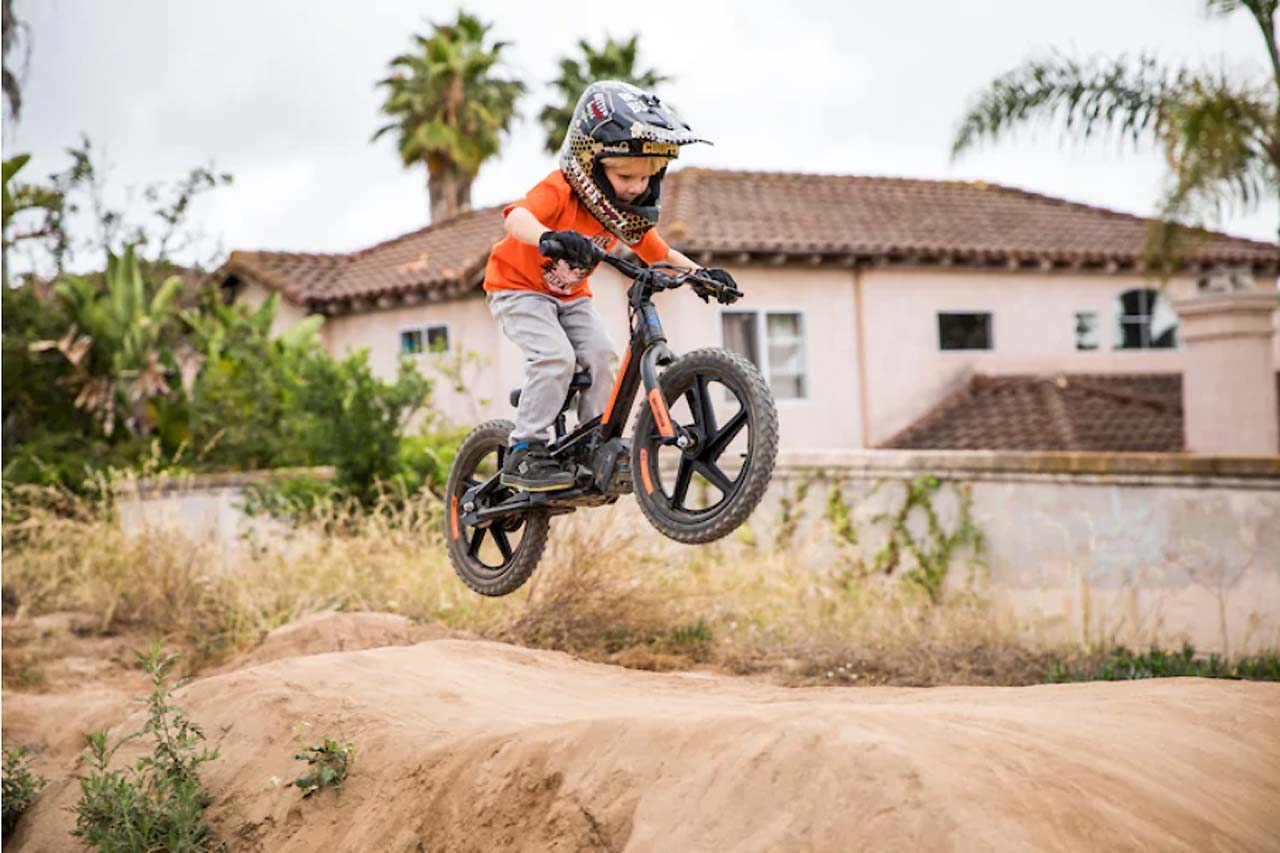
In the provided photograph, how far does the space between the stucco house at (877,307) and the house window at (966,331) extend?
0.03 m

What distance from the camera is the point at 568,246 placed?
5488mm

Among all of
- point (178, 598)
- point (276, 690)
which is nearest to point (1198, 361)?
point (178, 598)

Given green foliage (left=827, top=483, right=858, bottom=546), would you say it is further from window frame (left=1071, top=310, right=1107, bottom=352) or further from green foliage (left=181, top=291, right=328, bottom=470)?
window frame (left=1071, top=310, right=1107, bottom=352)

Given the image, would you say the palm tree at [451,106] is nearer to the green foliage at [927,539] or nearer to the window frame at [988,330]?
the window frame at [988,330]

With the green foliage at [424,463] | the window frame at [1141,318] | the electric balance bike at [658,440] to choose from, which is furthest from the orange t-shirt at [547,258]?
the window frame at [1141,318]

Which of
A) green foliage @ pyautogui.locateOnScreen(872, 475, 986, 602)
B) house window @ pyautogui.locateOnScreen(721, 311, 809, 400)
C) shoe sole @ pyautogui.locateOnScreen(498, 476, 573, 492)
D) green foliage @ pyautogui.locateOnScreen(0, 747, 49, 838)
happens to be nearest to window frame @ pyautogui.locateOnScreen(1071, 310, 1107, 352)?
house window @ pyautogui.locateOnScreen(721, 311, 809, 400)

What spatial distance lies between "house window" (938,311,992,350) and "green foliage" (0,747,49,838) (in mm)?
17181

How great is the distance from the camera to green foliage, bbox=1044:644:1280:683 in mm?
9922

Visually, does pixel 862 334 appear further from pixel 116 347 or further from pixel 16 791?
pixel 16 791

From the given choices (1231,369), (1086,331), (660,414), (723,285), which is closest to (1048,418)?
(1086,331)

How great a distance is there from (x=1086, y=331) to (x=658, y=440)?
20.6 metres

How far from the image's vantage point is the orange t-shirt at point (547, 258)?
5.82 metres

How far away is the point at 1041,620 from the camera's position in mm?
11859

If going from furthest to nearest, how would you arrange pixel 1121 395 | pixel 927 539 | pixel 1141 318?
1. pixel 1141 318
2. pixel 1121 395
3. pixel 927 539
